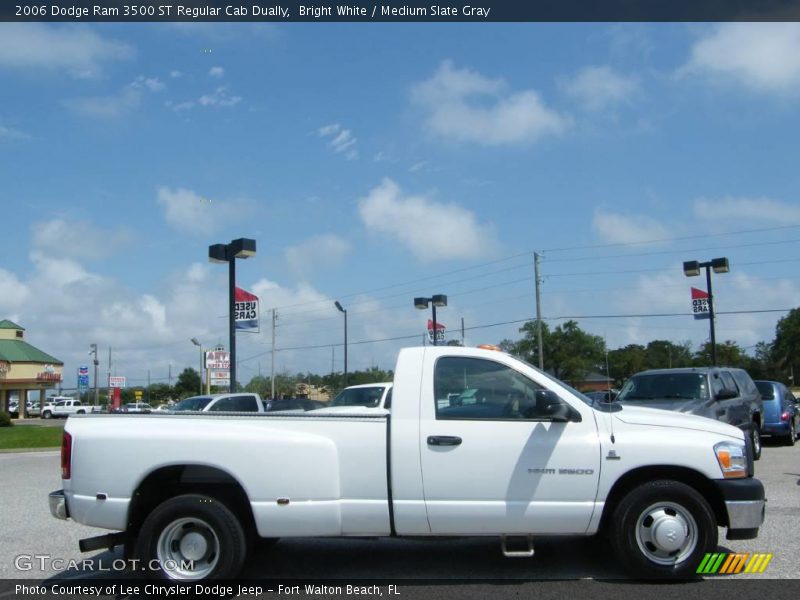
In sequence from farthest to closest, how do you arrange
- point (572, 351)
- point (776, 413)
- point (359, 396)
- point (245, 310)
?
point (572, 351)
point (245, 310)
point (776, 413)
point (359, 396)

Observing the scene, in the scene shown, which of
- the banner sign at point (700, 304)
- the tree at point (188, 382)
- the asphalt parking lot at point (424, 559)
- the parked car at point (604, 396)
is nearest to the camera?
the asphalt parking lot at point (424, 559)

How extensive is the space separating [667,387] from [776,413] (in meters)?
6.45

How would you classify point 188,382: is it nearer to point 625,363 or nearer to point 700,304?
point 625,363

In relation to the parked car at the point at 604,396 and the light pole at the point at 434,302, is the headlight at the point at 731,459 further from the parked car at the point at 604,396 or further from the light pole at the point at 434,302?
the light pole at the point at 434,302

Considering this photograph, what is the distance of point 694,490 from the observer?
6090 millimetres

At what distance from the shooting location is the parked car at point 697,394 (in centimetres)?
1300

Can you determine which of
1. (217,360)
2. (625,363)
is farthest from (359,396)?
(625,363)

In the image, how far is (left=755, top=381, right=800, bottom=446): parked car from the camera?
18.3 meters

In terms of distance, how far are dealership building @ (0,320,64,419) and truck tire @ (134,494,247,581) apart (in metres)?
59.7

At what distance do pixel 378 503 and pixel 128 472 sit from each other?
78.6 inches

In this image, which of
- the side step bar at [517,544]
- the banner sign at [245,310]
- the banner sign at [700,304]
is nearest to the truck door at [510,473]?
the side step bar at [517,544]

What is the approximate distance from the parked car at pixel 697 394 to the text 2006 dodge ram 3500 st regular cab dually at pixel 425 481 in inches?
274

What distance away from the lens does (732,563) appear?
649cm

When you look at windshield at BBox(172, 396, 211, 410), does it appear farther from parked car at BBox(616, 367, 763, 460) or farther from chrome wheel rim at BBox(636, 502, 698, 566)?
chrome wheel rim at BBox(636, 502, 698, 566)
